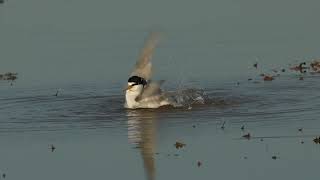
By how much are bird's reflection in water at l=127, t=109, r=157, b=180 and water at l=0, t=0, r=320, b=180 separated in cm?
2

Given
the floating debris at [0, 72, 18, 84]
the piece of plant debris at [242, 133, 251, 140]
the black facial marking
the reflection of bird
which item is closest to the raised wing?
the reflection of bird

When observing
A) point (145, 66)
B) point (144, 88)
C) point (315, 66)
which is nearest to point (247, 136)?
point (144, 88)

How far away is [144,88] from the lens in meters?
20.6

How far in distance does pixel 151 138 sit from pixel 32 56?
8335 mm

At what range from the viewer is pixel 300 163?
14.1 meters

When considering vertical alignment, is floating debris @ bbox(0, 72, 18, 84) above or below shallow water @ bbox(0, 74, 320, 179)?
above

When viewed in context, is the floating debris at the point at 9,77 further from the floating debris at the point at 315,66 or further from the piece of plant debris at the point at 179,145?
the piece of plant debris at the point at 179,145

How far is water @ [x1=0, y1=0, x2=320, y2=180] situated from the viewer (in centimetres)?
1463

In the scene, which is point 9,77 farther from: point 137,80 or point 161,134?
point 161,134

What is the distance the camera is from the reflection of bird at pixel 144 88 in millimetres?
19938

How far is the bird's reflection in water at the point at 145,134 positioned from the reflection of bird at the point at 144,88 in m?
0.26

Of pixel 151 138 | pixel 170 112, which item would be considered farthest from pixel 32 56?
Answer: pixel 151 138

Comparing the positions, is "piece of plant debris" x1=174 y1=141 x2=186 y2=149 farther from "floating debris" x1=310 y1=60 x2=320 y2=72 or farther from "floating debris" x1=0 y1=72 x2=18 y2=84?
"floating debris" x1=0 y1=72 x2=18 y2=84

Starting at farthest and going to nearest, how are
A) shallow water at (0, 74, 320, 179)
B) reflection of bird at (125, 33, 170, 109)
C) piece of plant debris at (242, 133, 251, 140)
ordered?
reflection of bird at (125, 33, 170, 109)
piece of plant debris at (242, 133, 251, 140)
shallow water at (0, 74, 320, 179)
